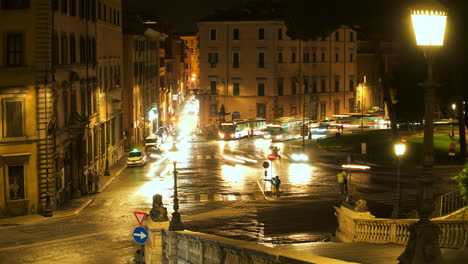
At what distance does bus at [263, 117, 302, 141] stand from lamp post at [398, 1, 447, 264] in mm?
76156

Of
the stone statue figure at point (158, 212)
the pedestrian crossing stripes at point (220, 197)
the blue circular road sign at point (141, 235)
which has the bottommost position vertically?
the pedestrian crossing stripes at point (220, 197)

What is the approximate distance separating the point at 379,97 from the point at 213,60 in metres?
42.0

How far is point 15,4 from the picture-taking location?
39.3m

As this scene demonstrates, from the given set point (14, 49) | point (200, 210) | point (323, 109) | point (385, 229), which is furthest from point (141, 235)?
point (323, 109)

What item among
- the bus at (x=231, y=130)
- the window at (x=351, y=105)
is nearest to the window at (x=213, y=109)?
the bus at (x=231, y=130)

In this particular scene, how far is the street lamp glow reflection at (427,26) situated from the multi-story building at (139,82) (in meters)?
65.5

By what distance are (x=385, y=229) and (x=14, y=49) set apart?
23.6 metres

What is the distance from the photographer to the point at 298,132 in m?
94.5

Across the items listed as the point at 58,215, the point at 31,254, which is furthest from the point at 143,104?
the point at 31,254

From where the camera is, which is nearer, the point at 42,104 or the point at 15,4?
the point at 15,4

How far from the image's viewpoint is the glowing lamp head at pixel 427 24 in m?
12.5

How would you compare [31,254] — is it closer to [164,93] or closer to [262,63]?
[262,63]

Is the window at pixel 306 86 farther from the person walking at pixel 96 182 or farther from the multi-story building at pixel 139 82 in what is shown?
the person walking at pixel 96 182

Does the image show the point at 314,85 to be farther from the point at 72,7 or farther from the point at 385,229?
the point at 385,229
